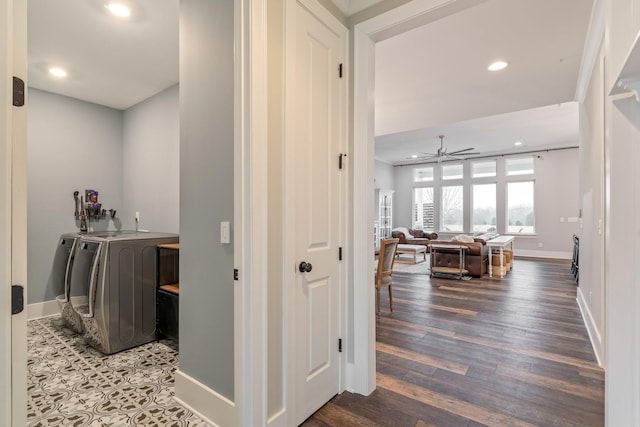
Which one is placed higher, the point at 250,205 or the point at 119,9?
the point at 119,9

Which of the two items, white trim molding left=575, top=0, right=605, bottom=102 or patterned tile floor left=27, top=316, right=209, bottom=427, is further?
white trim molding left=575, top=0, right=605, bottom=102

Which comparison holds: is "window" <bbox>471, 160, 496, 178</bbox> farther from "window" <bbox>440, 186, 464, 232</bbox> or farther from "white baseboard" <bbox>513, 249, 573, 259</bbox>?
"white baseboard" <bbox>513, 249, 573, 259</bbox>

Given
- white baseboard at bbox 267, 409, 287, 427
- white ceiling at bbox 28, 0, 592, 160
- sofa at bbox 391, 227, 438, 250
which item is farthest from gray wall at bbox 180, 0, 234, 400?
sofa at bbox 391, 227, 438, 250

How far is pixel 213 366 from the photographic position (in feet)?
5.86

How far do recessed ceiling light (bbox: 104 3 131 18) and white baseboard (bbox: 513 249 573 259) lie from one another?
10.1 metres

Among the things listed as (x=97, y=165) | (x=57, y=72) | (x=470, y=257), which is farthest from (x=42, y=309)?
(x=470, y=257)

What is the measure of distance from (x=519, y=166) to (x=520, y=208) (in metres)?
1.24

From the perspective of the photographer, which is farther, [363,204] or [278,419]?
[363,204]

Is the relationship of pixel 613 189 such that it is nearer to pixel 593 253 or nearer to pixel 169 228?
pixel 593 253

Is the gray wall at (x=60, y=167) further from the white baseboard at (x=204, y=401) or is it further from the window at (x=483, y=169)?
the window at (x=483, y=169)

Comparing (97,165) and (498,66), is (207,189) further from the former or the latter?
(498,66)

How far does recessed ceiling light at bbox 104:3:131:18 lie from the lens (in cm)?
216

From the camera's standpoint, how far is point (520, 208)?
29.5 ft

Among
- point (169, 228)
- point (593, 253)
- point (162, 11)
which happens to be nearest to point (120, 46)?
point (162, 11)
